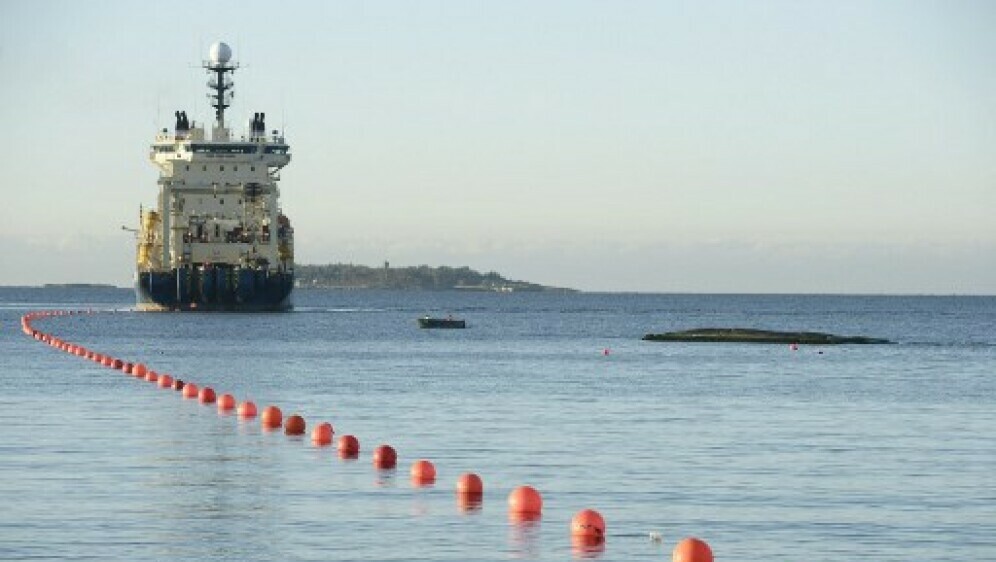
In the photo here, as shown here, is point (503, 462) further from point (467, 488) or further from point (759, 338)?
point (759, 338)

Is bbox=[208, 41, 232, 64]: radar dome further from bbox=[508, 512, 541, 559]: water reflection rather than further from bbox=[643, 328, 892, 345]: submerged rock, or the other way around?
bbox=[508, 512, 541, 559]: water reflection

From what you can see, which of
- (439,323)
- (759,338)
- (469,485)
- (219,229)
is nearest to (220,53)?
(219,229)

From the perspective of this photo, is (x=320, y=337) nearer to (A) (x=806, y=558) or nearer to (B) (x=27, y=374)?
(B) (x=27, y=374)

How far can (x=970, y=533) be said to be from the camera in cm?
2888

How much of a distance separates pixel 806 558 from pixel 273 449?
17.9m

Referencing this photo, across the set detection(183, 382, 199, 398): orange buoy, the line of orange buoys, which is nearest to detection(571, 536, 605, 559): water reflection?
the line of orange buoys

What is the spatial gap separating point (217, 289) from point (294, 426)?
5079 inches

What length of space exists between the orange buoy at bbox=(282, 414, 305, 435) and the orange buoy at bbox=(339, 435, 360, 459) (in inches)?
209

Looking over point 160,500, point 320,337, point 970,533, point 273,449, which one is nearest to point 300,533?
point 160,500

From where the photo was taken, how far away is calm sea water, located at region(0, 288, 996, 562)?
90.6 ft

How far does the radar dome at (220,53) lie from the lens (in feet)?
623

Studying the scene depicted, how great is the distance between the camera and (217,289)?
174 metres

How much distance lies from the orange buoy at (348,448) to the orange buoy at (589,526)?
12778 millimetres

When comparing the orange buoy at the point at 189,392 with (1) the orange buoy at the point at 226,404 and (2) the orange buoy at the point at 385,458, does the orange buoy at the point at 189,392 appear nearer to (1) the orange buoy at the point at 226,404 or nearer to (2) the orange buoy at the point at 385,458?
(1) the orange buoy at the point at 226,404
